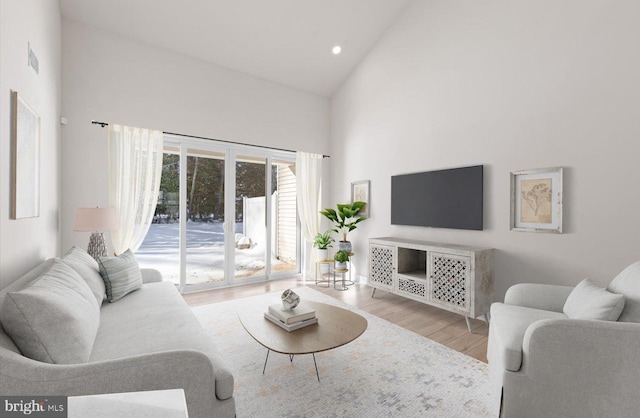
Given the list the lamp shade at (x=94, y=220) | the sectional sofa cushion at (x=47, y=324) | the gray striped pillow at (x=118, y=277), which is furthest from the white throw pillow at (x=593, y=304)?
the lamp shade at (x=94, y=220)

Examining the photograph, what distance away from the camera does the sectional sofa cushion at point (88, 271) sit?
6.78 feet

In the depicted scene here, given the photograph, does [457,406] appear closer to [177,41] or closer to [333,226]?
[333,226]

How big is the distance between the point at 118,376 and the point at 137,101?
3.61 meters

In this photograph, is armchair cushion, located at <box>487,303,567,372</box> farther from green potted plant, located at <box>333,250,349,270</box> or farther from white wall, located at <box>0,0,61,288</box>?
white wall, located at <box>0,0,61,288</box>

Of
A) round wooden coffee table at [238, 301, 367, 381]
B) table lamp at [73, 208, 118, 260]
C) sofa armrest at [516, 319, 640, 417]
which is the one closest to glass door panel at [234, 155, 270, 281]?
table lamp at [73, 208, 118, 260]

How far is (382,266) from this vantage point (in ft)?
12.7

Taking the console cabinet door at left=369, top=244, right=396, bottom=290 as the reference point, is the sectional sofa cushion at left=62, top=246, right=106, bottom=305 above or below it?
above

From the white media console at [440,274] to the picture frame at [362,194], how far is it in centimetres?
94

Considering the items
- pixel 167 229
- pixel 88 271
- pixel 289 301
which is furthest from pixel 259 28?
pixel 289 301

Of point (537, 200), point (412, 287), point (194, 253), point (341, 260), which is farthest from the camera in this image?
point (341, 260)

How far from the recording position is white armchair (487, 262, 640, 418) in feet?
4.52

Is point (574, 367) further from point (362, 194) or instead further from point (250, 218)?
point (250, 218)

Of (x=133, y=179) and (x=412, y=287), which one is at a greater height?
(x=133, y=179)

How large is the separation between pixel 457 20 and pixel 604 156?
2239mm
